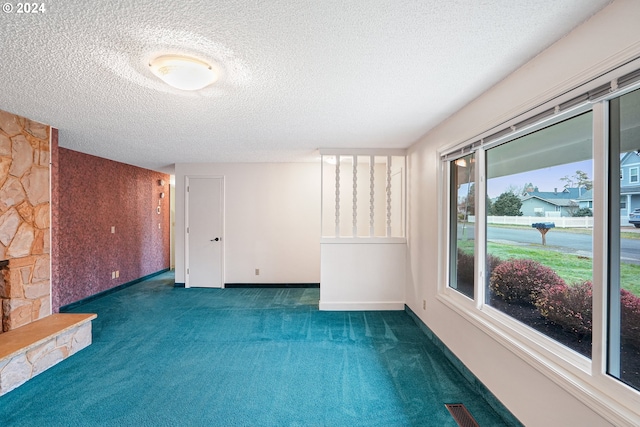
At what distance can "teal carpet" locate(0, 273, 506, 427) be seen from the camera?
2.00m

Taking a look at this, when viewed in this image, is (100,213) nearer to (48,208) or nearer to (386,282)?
(48,208)

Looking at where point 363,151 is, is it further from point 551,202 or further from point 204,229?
point 204,229

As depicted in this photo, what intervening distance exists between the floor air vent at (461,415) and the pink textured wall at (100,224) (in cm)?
392

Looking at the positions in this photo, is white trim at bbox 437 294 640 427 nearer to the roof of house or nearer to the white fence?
the white fence

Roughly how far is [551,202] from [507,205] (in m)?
0.39

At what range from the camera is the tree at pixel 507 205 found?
207 cm

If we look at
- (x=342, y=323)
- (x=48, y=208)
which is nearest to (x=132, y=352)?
(x=48, y=208)

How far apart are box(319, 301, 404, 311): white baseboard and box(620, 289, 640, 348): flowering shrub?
9.60 ft

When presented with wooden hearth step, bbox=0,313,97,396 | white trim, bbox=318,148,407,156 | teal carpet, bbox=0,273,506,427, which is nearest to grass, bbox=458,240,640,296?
teal carpet, bbox=0,273,506,427

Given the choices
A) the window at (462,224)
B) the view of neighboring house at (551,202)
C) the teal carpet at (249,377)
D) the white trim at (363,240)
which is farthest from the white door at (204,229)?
the view of neighboring house at (551,202)

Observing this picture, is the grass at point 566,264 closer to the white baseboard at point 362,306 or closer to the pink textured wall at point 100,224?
the white baseboard at point 362,306

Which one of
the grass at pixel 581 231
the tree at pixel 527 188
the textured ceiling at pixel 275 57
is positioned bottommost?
the grass at pixel 581 231

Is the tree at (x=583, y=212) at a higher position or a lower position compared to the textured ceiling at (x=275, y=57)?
lower

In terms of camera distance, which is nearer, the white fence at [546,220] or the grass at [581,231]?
the grass at [581,231]
